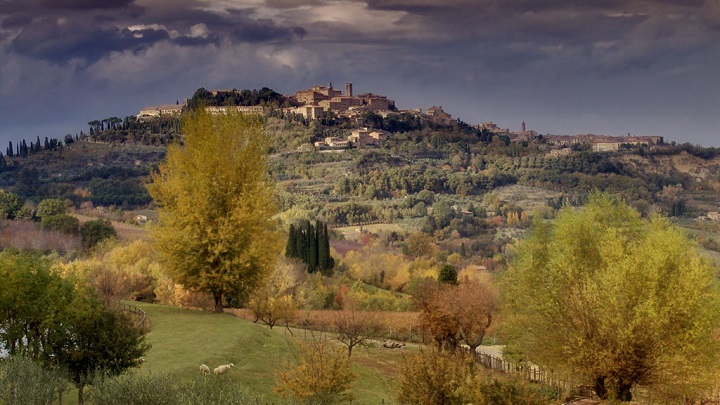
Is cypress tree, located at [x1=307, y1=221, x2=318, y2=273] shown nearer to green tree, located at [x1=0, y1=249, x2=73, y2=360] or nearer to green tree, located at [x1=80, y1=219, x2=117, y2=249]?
green tree, located at [x1=80, y1=219, x2=117, y2=249]

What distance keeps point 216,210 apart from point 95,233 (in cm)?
4425

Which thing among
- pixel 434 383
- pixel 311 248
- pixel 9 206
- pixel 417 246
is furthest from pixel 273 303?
pixel 417 246

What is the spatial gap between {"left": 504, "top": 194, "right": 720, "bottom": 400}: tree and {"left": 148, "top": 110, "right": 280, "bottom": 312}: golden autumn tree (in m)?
12.0

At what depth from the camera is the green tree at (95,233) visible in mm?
67875

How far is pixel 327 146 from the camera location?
19862 cm

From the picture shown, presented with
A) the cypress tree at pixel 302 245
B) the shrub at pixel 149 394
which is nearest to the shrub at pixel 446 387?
the shrub at pixel 149 394

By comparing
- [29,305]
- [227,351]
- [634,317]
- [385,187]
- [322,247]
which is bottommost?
[385,187]

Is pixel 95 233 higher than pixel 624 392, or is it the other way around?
pixel 624 392

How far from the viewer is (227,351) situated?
24.3m

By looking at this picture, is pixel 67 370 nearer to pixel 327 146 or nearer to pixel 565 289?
pixel 565 289

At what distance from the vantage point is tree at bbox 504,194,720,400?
70.7ft

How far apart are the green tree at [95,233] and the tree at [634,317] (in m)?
52.9

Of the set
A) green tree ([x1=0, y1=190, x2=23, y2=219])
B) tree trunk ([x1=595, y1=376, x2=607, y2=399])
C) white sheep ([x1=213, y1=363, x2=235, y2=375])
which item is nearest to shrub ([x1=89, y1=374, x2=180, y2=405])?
white sheep ([x1=213, y1=363, x2=235, y2=375])

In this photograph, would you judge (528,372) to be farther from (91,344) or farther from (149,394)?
(149,394)
